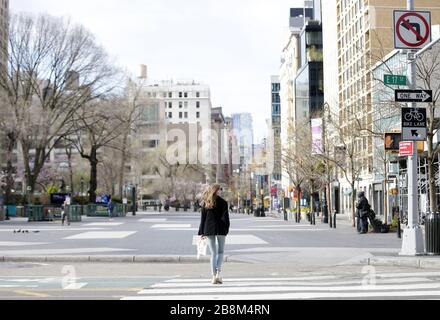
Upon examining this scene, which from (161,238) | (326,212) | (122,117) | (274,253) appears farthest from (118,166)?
(274,253)

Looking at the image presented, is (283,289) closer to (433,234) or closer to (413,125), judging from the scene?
(433,234)

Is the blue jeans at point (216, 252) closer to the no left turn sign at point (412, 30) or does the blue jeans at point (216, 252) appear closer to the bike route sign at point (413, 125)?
the bike route sign at point (413, 125)

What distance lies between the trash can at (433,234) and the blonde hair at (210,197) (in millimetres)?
6846

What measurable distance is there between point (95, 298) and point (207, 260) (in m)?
7.15

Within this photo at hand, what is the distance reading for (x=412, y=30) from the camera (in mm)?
17328

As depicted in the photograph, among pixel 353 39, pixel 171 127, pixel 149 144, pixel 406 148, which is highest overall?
pixel 353 39

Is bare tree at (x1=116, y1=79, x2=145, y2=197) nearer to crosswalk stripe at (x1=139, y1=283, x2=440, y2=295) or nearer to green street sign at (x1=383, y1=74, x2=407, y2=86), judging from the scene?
green street sign at (x1=383, y1=74, x2=407, y2=86)

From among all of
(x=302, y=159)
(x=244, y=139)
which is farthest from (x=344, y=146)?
(x=244, y=139)

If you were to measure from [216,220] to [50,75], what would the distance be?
42811 millimetres

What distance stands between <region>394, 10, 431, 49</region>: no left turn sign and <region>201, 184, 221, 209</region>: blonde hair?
776 cm

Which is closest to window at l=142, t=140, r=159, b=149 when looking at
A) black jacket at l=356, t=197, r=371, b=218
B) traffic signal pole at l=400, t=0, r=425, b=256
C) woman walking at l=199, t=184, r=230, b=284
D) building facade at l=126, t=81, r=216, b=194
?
building facade at l=126, t=81, r=216, b=194

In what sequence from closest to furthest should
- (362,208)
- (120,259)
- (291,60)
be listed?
(120,259), (362,208), (291,60)

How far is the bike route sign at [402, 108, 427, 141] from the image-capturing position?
1678 centimetres
